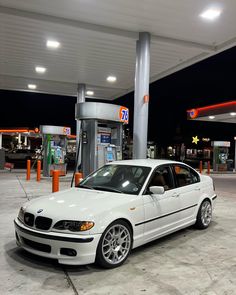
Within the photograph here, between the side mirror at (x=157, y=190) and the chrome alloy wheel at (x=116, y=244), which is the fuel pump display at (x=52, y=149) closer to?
the side mirror at (x=157, y=190)

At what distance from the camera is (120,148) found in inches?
424

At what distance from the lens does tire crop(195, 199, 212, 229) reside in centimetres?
607

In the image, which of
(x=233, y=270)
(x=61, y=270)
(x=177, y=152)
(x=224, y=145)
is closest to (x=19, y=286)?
(x=61, y=270)

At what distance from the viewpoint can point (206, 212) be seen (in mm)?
6316

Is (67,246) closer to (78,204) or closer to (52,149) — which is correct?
(78,204)

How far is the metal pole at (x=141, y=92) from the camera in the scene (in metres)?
9.73

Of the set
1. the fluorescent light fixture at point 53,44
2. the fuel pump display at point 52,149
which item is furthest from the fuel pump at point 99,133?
the fuel pump display at point 52,149

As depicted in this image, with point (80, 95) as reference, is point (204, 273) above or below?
below

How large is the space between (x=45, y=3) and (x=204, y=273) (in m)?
7.36

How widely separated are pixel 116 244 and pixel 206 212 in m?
2.83

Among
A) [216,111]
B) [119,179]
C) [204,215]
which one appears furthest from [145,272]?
[216,111]

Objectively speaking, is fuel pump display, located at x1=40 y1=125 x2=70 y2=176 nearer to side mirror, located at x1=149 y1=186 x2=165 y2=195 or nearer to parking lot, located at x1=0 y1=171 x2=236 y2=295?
parking lot, located at x1=0 y1=171 x2=236 y2=295

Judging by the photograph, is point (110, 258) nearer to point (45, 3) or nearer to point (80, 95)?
point (45, 3)

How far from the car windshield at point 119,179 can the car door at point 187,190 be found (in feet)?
2.68
